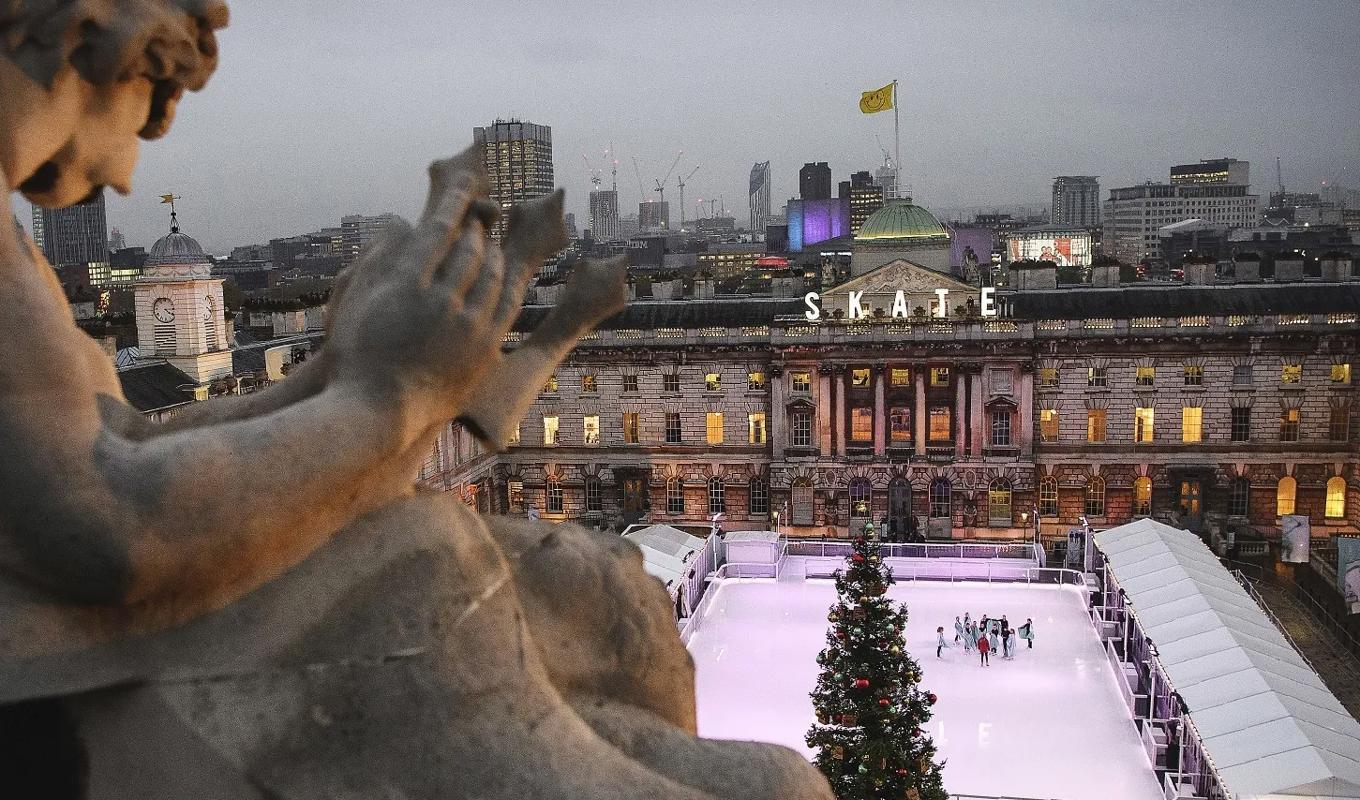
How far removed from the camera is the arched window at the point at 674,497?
6362cm

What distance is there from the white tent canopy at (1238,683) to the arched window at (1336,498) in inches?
998

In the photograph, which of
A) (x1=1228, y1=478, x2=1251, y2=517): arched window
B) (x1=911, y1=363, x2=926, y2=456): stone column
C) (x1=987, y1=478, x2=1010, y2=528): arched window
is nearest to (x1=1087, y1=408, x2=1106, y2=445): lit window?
(x1=987, y1=478, x2=1010, y2=528): arched window

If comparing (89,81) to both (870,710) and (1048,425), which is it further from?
(1048,425)

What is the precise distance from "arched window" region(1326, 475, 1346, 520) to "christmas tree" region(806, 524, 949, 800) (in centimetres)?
4250

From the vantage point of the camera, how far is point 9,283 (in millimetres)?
3635

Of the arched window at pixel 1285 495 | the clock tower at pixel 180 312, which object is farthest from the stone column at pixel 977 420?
the clock tower at pixel 180 312

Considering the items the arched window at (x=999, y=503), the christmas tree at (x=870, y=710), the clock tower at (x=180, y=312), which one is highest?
the clock tower at (x=180, y=312)

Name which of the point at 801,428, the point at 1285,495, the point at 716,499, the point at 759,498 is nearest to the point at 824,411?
the point at 801,428

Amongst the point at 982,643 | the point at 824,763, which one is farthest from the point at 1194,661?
the point at 824,763

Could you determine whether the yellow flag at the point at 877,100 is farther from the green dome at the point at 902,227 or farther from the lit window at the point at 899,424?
the lit window at the point at 899,424

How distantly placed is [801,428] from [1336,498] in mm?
23201

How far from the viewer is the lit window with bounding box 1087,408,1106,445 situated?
2391 inches

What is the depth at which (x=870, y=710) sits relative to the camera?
22172 millimetres

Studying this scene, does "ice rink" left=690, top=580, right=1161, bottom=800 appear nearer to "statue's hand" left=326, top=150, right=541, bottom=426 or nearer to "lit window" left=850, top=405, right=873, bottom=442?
"lit window" left=850, top=405, right=873, bottom=442
